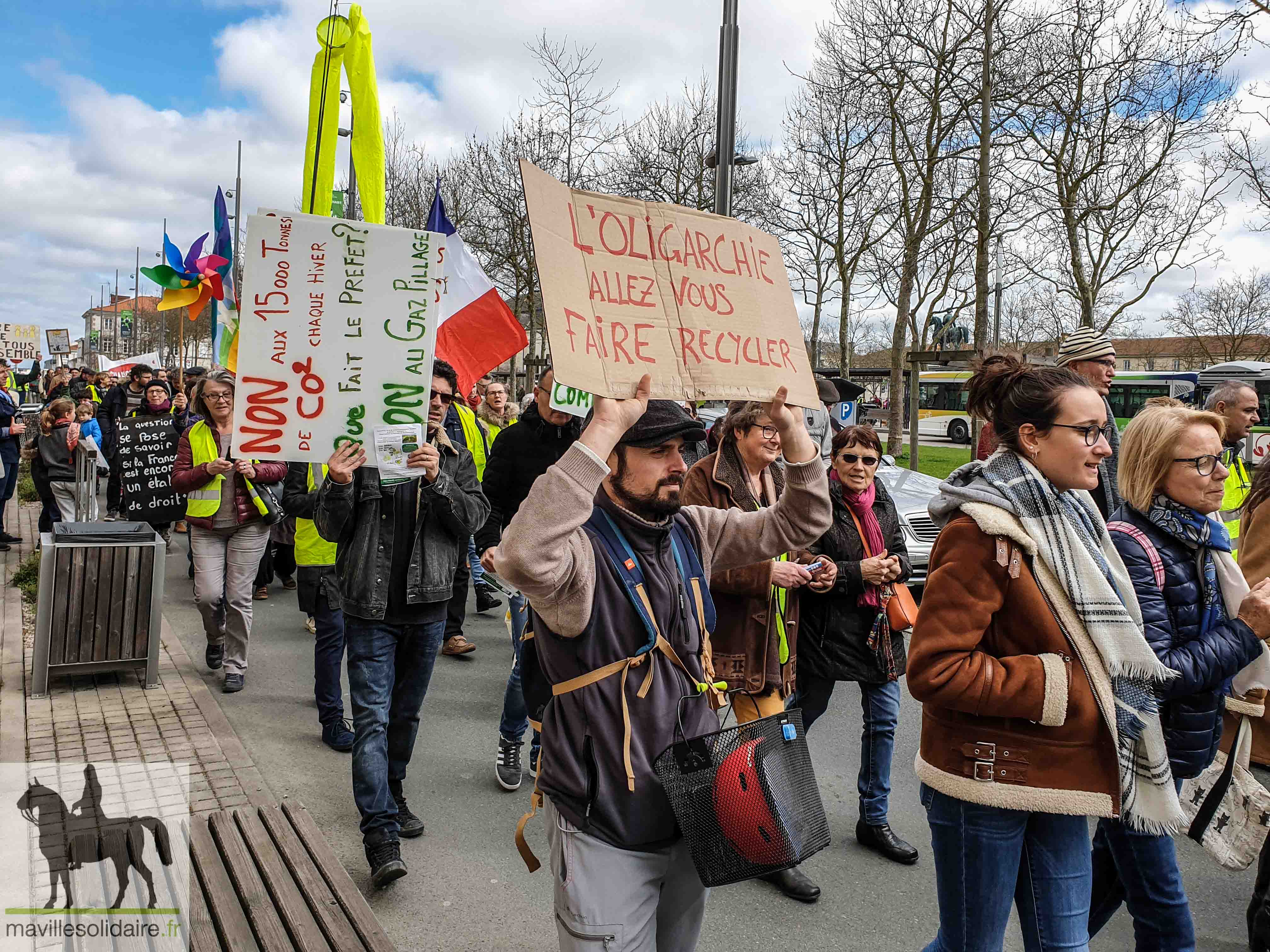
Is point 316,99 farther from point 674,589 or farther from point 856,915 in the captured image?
point 856,915

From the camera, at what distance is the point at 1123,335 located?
23438mm

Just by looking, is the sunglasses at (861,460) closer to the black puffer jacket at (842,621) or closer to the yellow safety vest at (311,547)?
the black puffer jacket at (842,621)

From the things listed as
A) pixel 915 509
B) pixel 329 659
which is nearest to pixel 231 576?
pixel 329 659

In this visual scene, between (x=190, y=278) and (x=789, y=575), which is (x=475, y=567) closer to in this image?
(x=190, y=278)

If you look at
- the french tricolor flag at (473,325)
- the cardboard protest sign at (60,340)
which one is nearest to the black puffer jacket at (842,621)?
the french tricolor flag at (473,325)

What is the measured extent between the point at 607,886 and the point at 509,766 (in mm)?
2642

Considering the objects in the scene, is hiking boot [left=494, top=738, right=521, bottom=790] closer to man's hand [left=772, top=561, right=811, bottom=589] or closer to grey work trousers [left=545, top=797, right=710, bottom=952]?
man's hand [left=772, top=561, right=811, bottom=589]

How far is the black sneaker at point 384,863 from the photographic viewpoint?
12.4 feet

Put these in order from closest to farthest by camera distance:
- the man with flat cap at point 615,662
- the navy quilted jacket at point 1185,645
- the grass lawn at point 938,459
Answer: the man with flat cap at point 615,662 → the navy quilted jacket at point 1185,645 → the grass lawn at point 938,459

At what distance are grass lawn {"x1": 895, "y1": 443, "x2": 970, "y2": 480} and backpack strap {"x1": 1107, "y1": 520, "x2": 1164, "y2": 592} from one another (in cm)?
1609

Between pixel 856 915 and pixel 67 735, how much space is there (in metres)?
4.06

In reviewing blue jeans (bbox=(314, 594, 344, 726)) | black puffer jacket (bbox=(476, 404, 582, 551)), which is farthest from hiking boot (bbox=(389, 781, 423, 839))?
black puffer jacket (bbox=(476, 404, 582, 551))

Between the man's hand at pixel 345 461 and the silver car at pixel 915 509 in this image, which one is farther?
the silver car at pixel 915 509

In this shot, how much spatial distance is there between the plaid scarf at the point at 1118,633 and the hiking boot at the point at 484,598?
6.35 m
